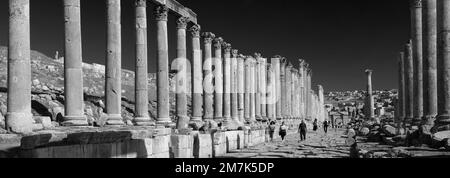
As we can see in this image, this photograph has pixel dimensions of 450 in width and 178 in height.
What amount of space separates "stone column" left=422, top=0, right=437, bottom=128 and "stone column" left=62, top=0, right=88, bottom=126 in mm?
13857

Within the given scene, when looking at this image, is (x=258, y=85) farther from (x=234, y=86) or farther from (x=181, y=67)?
(x=181, y=67)

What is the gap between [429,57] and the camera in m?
22.0

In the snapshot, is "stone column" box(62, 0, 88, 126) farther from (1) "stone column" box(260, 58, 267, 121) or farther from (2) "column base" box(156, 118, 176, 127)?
(1) "stone column" box(260, 58, 267, 121)

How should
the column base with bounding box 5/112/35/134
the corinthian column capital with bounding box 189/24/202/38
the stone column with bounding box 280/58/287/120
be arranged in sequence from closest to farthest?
the column base with bounding box 5/112/35/134, the corinthian column capital with bounding box 189/24/202/38, the stone column with bounding box 280/58/287/120

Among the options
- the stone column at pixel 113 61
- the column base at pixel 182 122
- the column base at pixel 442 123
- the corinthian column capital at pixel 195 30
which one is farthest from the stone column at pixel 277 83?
the column base at pixel 442 123

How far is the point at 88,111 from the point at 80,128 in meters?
23.1

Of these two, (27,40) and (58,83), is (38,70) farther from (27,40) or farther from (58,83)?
(27,40)

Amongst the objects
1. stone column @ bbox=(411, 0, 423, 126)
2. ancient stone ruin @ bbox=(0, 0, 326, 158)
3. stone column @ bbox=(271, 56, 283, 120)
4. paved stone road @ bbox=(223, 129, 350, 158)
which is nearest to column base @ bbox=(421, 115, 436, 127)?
paved stone road @ bbox=(223, 129, 350, 158)

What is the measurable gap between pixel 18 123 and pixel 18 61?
5.60 ft

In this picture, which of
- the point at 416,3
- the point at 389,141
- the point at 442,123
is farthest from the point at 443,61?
the point at 416,3

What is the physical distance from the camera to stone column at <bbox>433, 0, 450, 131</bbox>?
19047 mm

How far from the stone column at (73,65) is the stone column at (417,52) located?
16.6 m

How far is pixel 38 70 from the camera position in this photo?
51375 mm
